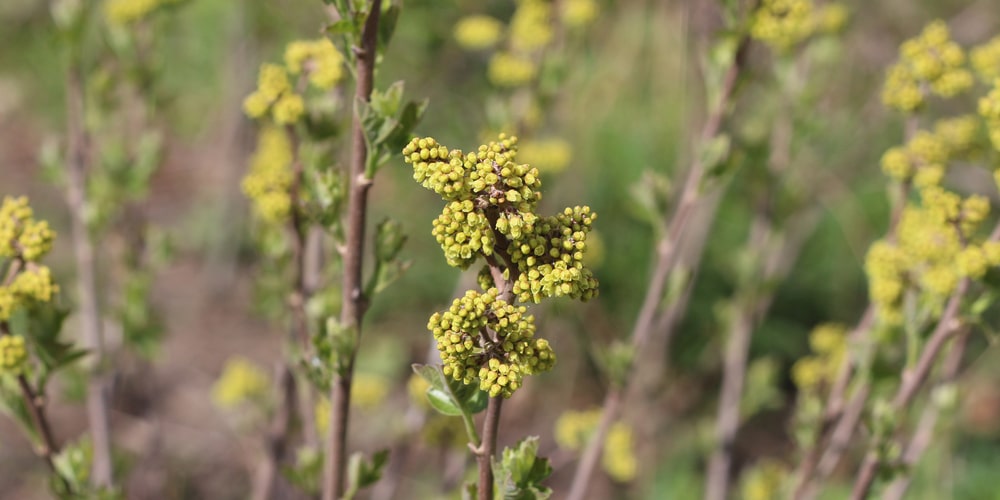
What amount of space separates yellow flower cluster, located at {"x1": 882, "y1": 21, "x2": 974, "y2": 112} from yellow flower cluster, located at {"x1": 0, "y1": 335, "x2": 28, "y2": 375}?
245cm

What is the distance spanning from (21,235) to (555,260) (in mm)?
1261

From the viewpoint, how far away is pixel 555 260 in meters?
1.41

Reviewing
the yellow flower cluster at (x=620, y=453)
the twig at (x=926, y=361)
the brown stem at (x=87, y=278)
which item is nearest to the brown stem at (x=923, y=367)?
the twig at (x=926, y=361)

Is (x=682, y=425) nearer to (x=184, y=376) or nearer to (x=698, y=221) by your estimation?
(x=698, y=221)

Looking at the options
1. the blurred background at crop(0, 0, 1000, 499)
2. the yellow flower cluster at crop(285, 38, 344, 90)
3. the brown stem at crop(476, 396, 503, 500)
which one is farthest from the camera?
the blurred background at crop(0, 0, 1000, 499)

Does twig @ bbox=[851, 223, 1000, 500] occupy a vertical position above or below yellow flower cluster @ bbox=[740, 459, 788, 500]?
below

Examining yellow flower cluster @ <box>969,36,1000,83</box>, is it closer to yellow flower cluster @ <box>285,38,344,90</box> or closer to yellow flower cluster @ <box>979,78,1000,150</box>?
yellow flower cluster @ <box>979,78,1000,150</box>

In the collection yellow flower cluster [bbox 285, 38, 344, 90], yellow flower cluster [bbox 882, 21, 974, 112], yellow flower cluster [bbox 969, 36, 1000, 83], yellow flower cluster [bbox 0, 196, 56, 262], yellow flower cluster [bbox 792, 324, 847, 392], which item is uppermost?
yellow flower cluster [bbox 969, 36, 1000, 83]

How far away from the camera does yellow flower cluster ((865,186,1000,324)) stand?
83.2 inches

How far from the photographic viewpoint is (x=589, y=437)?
308cm

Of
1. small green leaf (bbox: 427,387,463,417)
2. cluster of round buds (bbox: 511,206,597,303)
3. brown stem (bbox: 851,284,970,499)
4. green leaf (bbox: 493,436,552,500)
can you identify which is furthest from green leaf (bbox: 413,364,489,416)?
brown stem (bbox: 851,284,970,499)

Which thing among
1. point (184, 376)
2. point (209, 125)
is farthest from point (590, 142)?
point (209, 125)

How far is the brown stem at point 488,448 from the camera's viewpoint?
1497 millimetres

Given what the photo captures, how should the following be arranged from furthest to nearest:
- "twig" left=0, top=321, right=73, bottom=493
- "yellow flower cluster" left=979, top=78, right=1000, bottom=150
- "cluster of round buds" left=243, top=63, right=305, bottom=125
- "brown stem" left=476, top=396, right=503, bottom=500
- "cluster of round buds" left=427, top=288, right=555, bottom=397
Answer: "cluster of round buds" left=243, top=63, right=305, bottom=125 → "yellow flower cluster" left=979, top=78, right=1000, bottom=150 → "twig" left=0, top=321, right=73, bottom=493 → "brown stem" left=476, top=396, right=503, bottom=500 → "cluster of round buds" left=427, top=288, right=555, bottom=397
